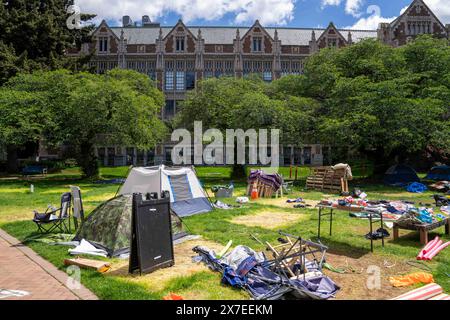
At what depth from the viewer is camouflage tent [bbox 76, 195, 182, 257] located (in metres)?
8.41

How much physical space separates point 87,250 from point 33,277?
62.3 inches

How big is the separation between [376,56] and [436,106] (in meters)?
6.50

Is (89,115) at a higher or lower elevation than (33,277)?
higher

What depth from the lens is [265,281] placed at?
6.04 m

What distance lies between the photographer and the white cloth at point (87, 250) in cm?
805

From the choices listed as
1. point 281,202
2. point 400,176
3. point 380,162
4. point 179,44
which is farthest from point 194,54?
point 281,202

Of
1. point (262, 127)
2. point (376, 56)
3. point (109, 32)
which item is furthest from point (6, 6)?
point (376, 56)

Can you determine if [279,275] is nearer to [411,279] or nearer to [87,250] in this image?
[411,279]

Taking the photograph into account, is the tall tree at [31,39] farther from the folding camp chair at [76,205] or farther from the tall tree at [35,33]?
the folding camp chair at [76,205]

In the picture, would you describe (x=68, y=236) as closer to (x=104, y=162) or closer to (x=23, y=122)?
(x=23, y=122)

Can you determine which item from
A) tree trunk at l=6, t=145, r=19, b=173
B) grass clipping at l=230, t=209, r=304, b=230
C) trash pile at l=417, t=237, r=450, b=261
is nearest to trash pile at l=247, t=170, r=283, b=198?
grass clipping at l=230, t=209, r=304, b=230

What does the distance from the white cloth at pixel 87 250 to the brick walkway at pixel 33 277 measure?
65 cm

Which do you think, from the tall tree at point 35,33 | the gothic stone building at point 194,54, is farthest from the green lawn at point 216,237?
the gothic stone building at point 194,54

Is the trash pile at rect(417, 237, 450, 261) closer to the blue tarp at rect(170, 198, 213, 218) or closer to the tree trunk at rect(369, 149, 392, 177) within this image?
the blue tarp at rect(170, 198, 213, 218)
